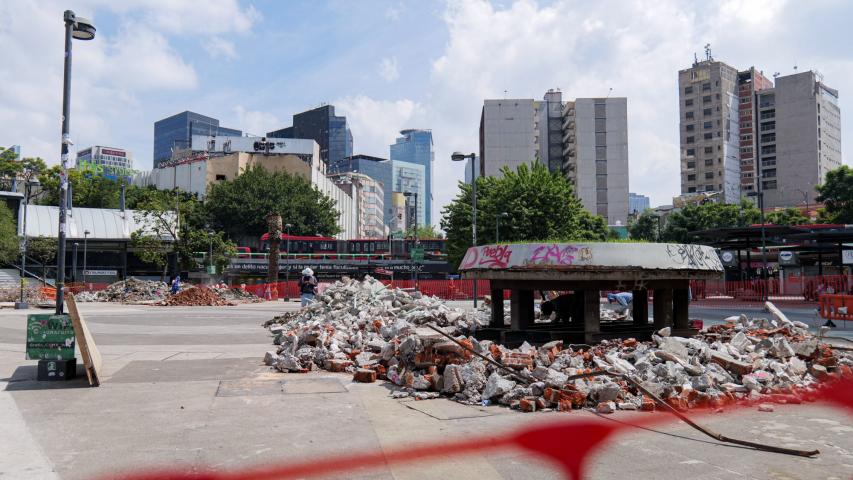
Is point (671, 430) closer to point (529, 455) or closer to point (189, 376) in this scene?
point (529, 455)

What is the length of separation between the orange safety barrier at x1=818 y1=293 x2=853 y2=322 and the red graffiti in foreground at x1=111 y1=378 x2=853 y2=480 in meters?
15.7

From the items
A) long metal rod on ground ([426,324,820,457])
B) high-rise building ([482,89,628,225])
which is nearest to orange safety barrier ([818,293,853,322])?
long metal rod on ground ([426,324,820,457])

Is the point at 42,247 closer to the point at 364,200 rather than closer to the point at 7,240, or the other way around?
the point at 7,240

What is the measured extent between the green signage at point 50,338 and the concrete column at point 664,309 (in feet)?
32.7

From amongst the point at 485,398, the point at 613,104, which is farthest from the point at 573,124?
the point at 485,398

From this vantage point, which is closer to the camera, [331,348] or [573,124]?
[331,348]

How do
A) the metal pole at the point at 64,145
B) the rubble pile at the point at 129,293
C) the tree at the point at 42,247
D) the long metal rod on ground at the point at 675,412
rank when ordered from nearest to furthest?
1. the long metal rod on ground at the point at 675,412
2. the metal pole at the point at 64,145
3. the rubble pile at the point at 129,293
4. the tree at the point at 42,247

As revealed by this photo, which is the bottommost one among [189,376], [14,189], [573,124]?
[189,376]

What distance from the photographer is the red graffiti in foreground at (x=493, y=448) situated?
482 cm

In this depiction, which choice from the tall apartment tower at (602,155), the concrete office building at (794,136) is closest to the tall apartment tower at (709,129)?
the concrete office building at (794,136)

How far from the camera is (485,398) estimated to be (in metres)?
7.56

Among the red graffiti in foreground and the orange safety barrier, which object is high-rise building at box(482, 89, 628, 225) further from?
the red graffiti in foreground

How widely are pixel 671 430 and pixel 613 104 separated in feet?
331

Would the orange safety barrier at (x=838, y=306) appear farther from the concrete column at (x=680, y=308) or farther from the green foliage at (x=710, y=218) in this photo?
the green foliage at (x=710, y=218)
